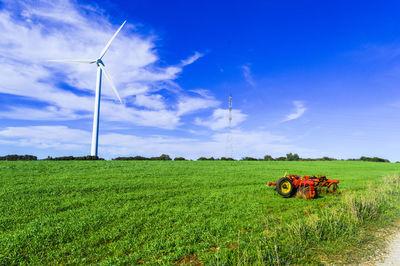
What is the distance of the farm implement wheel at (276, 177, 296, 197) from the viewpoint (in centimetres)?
1601

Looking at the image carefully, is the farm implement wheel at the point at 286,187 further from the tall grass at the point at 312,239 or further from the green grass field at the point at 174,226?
the tall grass at the point at 312,239

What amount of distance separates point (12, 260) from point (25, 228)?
8.41 feet

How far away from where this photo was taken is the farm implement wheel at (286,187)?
630 inches

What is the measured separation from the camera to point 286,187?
54.1 ft

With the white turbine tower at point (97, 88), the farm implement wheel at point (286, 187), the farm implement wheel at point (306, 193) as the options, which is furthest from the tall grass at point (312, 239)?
the white turbine tower at point (97, 88)

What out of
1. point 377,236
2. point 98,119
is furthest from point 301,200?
point 98,119

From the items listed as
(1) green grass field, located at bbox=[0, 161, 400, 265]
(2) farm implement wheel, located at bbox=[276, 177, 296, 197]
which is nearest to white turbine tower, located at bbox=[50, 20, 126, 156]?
(1) green grass field, located at bbox=[0, 161, 400, 265]

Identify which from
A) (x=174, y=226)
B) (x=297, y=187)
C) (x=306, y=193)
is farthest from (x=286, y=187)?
(x=174, y=226)

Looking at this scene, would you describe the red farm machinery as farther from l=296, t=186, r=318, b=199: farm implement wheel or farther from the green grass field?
the green grass field

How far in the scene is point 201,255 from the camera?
288 inches

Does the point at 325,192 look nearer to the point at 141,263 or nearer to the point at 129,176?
the point at 141,263

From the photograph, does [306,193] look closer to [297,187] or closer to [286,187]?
[297,187]

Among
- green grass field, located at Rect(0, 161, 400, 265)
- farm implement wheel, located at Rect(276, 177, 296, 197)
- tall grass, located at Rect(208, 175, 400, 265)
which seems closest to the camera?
tall grass, located at Rect(208, 175, 400, 265)

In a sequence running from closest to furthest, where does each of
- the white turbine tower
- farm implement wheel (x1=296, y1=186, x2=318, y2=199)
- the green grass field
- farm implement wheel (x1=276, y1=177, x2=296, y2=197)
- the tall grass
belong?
the tall grass → the green grass field → farm implement wheel (x1=296, y1=186, x2=318, y2=199) → farm implement wheel (x1=276, y1=177, x2=296, y2=197) → the white turbine tower
